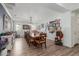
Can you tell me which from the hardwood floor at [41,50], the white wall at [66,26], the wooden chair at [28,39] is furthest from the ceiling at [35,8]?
the hardwood floor at [41,50]

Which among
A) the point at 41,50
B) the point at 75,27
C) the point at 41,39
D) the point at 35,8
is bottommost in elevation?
the point at 41,50

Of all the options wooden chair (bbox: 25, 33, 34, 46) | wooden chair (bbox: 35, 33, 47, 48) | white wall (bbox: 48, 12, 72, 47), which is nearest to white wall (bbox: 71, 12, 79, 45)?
white wall (bbox: 48, 12, 72, 47)

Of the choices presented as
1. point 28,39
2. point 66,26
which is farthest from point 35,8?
point 66,26

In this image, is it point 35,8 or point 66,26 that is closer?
point 35,8

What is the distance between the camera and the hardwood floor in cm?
224

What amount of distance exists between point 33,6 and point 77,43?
1.30 m

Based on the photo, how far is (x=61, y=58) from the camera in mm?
2285

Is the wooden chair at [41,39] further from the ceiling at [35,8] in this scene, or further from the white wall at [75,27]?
the white wall at [75,27]

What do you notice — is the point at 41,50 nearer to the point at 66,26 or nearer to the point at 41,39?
the point at 41,39

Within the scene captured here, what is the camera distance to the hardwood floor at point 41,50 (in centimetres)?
224

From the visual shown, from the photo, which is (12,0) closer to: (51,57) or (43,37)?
(43,37)

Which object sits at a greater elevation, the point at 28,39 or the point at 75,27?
the point at 75,27

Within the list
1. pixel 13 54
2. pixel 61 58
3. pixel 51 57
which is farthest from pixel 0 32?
pixel 61 58

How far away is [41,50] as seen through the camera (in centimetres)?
230
